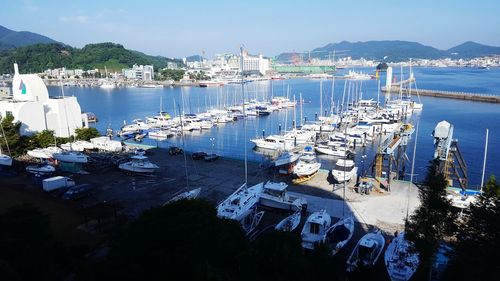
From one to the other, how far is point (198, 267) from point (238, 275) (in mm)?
823

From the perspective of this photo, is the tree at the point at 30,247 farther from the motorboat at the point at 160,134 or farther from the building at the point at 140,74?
the building at the point at 140,74

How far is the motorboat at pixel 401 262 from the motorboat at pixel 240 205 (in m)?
4.74

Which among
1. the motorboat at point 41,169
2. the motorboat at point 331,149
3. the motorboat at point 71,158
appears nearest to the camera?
the motorboat at point 41,169

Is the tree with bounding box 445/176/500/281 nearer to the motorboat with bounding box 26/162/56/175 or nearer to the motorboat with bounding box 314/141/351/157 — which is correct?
the motorboat with bounding box 26/162/56/175

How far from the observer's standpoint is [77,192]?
14.5 meters

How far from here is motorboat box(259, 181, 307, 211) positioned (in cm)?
1318

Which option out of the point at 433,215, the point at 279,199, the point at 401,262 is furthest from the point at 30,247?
the point at 433,215

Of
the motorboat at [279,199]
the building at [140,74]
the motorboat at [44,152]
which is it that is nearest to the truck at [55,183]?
the motorboat at [44,152]

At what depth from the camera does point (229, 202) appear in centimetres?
1252

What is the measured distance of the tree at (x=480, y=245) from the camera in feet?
17.9

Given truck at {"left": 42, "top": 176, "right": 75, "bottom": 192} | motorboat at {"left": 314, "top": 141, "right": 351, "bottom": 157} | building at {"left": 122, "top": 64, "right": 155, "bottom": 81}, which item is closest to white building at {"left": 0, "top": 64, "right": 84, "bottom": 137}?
truck at {"left": 42, "top": 176, "right": 75, "bottom": 192}

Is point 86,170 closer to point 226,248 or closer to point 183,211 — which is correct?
point 183,211

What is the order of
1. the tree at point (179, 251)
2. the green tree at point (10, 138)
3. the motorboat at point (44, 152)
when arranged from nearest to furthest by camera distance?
the tree at point (179, 251), the motorboat at point (44, 152), the green tree at point (10, 138)

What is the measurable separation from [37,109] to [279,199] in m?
19.5
